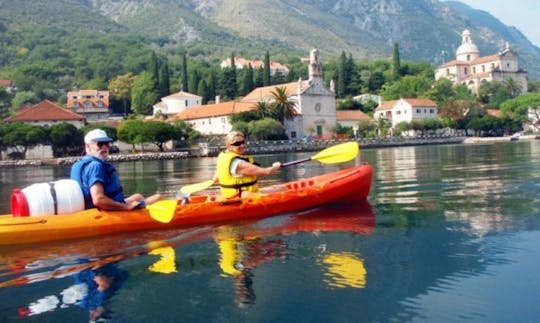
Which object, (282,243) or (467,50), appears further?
(467,50)

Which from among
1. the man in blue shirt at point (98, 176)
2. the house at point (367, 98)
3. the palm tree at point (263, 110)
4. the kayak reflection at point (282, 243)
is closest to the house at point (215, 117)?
the palm tree at point (263, 110)

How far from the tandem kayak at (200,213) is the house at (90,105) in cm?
9924

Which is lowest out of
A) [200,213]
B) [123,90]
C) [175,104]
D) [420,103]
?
[200,213]

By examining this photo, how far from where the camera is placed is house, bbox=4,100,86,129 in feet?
261

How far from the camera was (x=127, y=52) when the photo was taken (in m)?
172

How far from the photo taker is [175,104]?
348ft

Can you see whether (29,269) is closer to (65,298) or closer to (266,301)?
(65,298)

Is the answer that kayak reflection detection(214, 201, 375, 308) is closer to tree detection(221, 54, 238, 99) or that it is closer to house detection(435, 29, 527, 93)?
A: tree detection(221, 54, 238, 99)

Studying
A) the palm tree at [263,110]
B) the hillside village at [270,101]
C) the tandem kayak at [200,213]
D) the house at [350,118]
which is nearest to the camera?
the tandem kayak at [200,213]

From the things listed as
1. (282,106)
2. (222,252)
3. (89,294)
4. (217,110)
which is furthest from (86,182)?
(217,110)

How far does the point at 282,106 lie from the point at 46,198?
7744 cm

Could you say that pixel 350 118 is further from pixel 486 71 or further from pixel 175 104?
pixel 486 71

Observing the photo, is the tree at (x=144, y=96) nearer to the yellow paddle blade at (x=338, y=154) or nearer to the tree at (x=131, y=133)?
the tree at (x=131, y=133)

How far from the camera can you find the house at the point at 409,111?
100562 millimetres
